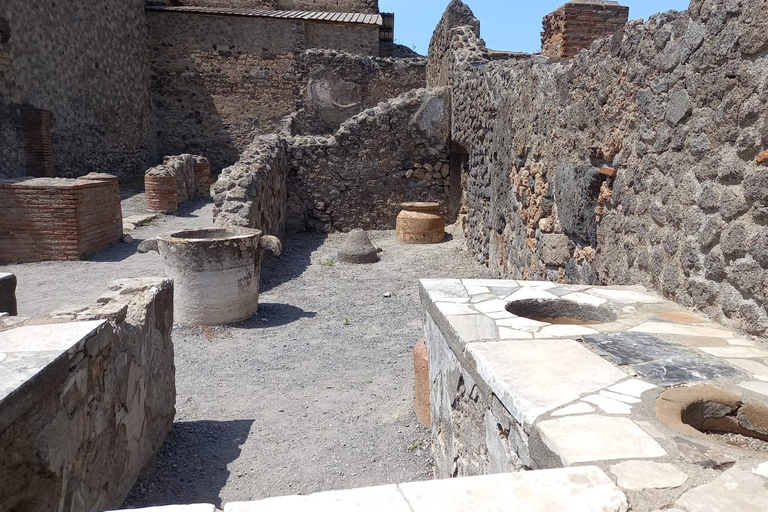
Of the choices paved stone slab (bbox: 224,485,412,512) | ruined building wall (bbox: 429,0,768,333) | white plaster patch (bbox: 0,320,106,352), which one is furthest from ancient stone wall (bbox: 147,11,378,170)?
paved stone slab (bbox: 224,485,412,512)

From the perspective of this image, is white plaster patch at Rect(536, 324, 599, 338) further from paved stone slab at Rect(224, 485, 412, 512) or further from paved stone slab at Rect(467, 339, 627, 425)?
paved stone slab at Rect(224, 485, 412, 512)

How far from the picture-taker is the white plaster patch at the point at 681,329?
2.59 m

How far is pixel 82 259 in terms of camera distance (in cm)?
801

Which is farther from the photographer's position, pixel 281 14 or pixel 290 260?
pixel 281 14

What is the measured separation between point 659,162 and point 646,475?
2.34 metres

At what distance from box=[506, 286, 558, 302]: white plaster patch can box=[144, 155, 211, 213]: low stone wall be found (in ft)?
32.7

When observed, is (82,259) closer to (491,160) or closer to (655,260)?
(491,160)

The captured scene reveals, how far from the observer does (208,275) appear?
564cm

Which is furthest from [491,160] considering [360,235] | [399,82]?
[399,82]

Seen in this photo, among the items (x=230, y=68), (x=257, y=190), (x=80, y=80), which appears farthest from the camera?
(x=230, y=68)

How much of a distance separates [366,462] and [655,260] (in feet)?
7.08

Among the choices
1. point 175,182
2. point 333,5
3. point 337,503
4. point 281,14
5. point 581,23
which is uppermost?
point 333,5

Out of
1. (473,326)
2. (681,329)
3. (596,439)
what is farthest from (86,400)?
(681,329)

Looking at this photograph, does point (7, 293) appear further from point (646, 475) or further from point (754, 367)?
point (754, 367)
